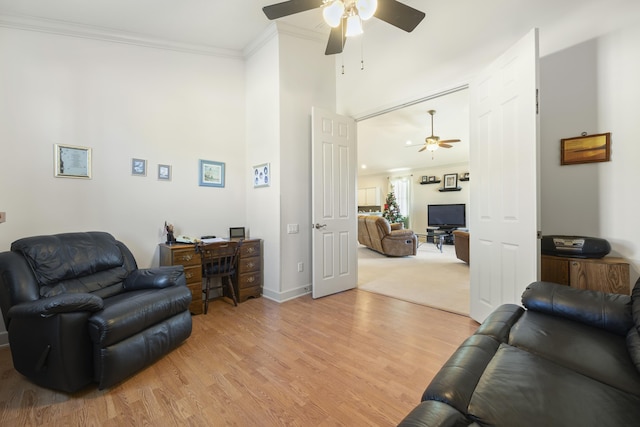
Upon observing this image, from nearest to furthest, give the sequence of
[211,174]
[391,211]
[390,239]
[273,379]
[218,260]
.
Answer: [273,379]
[218,260]
[211,174]
[390,239]
[391,211]

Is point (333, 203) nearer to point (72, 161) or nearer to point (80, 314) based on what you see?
point (80, 314)

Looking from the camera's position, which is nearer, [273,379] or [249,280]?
[273,379]

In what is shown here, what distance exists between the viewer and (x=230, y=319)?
9.01 ft

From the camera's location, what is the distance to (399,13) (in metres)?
1.95

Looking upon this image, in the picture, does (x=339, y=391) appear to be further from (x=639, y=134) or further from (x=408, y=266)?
(x=408, y=266)

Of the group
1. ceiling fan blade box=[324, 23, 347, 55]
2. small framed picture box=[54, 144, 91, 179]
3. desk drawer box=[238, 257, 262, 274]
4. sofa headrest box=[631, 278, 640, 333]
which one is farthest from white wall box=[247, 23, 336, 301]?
sofa headrest box=[631, 278, 640, 333]

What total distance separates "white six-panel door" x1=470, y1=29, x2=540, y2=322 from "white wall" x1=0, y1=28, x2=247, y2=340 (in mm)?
2892

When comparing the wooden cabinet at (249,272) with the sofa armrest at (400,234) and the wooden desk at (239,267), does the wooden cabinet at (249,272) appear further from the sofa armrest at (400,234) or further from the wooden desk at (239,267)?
the sofa armrest at (400,234)

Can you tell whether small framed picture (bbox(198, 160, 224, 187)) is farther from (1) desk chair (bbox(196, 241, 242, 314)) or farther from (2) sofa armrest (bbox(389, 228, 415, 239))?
(2) sofa armrest (bbox(389, 228, 415, 239))

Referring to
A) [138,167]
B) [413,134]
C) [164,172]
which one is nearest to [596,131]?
[164,172]

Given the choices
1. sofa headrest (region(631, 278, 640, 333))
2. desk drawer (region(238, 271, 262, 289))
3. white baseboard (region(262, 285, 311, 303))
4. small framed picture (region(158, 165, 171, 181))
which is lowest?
white baseboard (region(262, 285, 311, 303))

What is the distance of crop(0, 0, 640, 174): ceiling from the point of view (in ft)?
7.62

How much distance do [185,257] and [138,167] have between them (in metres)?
1.15

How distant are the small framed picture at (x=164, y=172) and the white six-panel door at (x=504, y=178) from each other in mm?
3387
